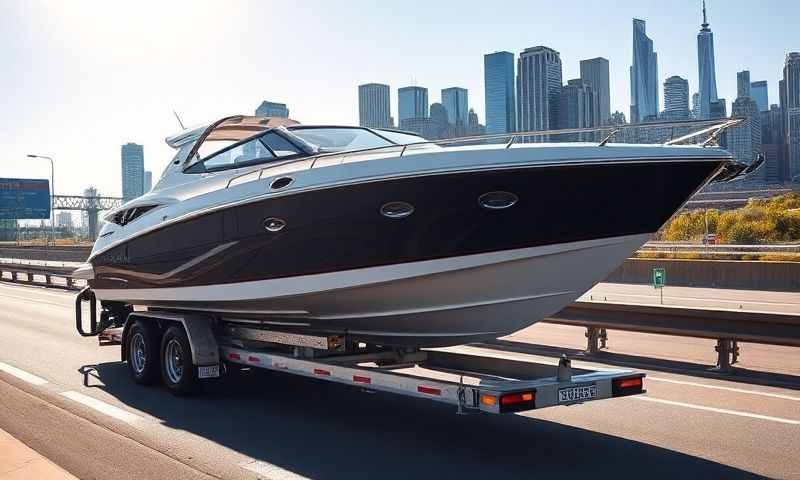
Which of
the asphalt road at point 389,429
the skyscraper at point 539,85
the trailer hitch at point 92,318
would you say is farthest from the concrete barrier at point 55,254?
the asphalt road at point 389,429

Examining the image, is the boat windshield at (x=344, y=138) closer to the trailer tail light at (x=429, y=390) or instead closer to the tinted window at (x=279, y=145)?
the tinted window at (x=279, y=145)

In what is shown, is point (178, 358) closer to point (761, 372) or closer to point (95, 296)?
point (95, 296)

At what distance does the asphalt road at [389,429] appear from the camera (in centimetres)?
542

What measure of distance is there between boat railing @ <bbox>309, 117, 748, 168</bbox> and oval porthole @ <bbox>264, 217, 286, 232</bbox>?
4.08ft

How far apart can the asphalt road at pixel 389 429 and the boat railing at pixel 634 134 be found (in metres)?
2.32

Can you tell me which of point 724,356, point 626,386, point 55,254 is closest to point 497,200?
point 626,386

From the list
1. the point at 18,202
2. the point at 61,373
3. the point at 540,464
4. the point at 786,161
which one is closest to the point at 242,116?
the point at 61,373

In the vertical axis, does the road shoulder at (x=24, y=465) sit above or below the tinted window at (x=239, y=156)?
below

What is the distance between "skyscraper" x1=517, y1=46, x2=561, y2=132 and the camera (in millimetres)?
12250

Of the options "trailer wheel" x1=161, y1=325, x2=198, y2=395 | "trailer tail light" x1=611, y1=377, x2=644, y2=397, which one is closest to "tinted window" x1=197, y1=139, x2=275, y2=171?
"trailer wheel" x1=161, y1=325, x2=198, y2=395

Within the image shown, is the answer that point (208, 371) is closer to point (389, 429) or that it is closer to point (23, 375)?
point (389, 429)

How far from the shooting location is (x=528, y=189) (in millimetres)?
5785

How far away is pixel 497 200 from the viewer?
5.88 metres

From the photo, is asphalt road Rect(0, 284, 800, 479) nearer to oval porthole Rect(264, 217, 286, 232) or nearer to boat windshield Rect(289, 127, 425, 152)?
oval porthole Rect(264, 217, 286, 232)
